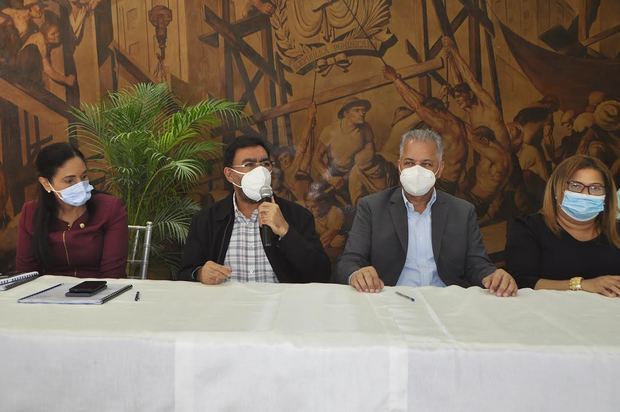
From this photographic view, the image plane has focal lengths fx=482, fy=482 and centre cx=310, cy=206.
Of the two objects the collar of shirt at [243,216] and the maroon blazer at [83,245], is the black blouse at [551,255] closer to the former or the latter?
the collar of shirt at [243,216]

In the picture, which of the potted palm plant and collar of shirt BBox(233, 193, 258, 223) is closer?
collar of shirt BBox(233, 193, 258, 223)

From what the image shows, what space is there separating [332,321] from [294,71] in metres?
3.95

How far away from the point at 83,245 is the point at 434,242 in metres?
1.80

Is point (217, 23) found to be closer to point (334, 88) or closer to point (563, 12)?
point (334, 88)

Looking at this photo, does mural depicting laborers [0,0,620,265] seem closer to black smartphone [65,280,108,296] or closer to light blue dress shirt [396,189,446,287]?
light blue dress shirt [396,189,446,287]

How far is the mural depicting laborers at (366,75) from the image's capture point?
485 centimetres

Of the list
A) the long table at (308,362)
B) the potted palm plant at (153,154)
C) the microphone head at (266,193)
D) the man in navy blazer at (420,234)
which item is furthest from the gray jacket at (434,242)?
the potted palm plant at (153,154)

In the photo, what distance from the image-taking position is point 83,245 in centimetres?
250

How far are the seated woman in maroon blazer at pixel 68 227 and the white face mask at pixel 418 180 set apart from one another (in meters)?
1.54

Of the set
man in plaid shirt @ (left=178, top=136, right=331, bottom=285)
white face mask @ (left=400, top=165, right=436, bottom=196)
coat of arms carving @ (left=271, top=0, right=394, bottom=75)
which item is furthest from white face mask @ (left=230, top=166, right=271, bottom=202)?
coat of arms carving @ (left=271, top=0, right=394, bottom=75)

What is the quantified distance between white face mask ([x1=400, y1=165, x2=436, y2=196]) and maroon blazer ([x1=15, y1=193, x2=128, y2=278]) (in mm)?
1542

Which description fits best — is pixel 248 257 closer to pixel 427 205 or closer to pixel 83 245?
pixel 83 245

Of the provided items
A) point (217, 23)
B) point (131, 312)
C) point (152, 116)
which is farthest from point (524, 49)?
point (131, 312)

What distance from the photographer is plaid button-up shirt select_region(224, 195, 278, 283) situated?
250cm
